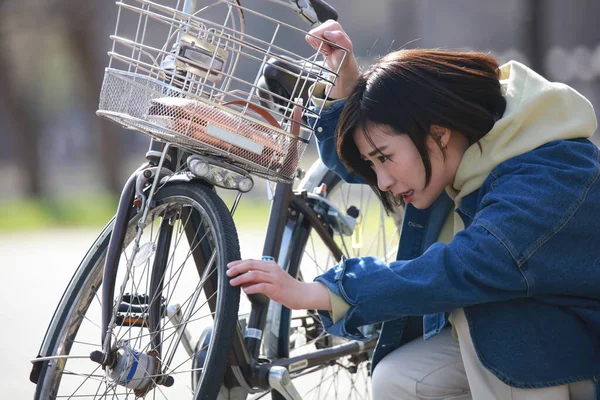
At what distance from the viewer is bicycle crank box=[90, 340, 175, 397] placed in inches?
78.5

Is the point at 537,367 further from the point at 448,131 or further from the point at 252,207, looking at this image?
the point at 252,207

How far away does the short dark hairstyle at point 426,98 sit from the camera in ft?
5.89

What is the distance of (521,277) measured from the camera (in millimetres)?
1642

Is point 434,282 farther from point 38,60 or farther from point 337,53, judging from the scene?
point 38,60

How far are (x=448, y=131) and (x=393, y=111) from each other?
0.43ft

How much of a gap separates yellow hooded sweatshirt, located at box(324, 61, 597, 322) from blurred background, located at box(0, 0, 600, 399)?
362cm

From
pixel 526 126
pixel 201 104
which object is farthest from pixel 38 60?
pixel 526 126

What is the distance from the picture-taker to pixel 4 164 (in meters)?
8.89

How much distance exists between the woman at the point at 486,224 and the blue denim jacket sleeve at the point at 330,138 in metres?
0.20

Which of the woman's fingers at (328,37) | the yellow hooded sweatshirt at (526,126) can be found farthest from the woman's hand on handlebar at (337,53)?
the yellow hooded sweatshirt at (526,126)

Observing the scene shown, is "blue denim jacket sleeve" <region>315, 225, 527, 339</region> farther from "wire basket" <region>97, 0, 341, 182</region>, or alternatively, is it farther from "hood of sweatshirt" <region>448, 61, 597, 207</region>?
"wire basket" <region>97, 0, 341, 182</region>

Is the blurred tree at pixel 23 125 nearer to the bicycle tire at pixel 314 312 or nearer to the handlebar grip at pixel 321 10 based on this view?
the bicycle tire at pixel 314 312

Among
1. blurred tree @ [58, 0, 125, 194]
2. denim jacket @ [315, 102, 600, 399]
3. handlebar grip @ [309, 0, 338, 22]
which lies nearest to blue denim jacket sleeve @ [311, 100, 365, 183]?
handlebar grip @ [309, 0, 338, 22]

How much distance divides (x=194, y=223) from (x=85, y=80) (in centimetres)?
716
